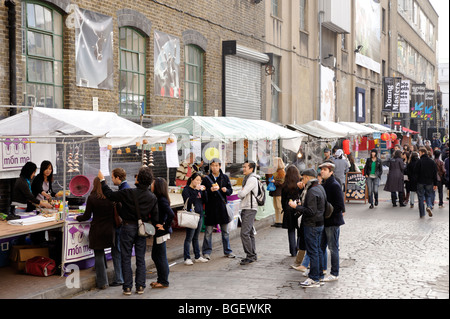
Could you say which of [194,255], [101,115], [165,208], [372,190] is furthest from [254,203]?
[372,190]

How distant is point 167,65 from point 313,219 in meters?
9.27

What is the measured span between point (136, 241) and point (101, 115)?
11.4 ft

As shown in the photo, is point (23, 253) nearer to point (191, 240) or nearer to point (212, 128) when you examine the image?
point (191, 240)

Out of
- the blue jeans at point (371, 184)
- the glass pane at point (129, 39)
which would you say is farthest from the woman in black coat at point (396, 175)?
the glass pane at point (129, 39)

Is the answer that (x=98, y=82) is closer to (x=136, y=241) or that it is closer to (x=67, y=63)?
(x=67, y=63)

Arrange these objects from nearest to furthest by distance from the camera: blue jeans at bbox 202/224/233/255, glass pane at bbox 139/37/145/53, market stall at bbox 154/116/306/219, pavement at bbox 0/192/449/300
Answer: pavement at bbox 0/192/449/300, blue jeans at bbox 202/224/233/255, market stall at bbox 154/116/306/219, glass pane at bbox 139/37/145/53

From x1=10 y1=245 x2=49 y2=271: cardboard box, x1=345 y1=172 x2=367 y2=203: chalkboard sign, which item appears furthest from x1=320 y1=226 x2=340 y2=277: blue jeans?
x1=345 y1=172 x2=367 y2=203: chalkboard sign

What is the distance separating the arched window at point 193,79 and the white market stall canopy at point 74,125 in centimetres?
681

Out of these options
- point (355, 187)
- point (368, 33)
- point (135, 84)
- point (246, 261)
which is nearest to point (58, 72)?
point (135, 84)

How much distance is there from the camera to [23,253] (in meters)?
9.34

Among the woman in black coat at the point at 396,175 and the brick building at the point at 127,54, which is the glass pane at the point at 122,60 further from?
the woman in black coat at the point at 396,175

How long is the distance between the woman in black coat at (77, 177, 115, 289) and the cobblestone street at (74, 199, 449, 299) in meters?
0.31

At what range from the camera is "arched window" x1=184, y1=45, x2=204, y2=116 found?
59.5 ft

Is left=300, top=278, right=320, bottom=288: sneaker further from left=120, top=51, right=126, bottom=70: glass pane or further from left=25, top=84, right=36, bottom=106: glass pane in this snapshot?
left=120, top=51, right=126, bottom=70: glass pane
